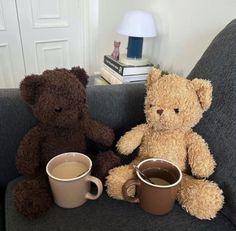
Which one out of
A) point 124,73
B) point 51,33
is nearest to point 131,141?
point 124,73

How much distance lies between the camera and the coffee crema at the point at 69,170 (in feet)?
1.79

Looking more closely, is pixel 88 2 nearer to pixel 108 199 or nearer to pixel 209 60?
pixel 209 60

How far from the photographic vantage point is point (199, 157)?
565 mm

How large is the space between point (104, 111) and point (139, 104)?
0.37ft

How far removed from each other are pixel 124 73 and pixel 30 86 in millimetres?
638

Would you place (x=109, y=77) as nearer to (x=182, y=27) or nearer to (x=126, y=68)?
(x=126, y=68)

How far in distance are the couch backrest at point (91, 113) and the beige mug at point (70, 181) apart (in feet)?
0.54

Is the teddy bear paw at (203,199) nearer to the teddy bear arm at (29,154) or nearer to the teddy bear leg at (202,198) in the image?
the teddy bear leg at (202,198)

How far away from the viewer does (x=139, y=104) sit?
29.4 inches

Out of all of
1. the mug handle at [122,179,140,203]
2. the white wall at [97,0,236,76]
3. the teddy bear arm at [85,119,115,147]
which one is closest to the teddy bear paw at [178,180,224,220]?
the mug handle at [122,179,140,203]

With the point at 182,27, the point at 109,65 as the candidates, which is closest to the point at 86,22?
the point at 109,65

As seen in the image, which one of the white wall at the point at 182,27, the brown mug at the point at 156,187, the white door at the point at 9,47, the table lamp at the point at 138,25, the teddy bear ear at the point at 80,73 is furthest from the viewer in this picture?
the white door at the point at 9,47

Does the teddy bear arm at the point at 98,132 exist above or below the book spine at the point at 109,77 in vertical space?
above

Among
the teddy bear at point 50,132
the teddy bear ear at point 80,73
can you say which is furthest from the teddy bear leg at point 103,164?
the teddy bear ear at point 80,73
